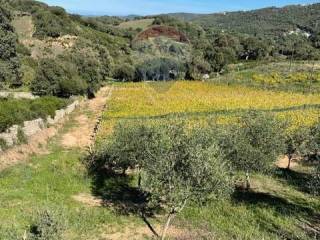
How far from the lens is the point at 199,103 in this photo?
74.6m

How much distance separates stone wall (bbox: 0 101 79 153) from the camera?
1742 inches

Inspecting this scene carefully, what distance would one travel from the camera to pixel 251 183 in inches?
1582

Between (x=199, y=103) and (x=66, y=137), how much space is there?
2643 centimetres

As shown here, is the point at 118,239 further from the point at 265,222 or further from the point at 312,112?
the point at 312,112

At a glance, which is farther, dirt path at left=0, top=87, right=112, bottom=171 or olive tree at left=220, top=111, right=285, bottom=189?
dirt path at left=0, top=87, right=112, bottom=171

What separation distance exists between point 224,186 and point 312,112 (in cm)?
4657

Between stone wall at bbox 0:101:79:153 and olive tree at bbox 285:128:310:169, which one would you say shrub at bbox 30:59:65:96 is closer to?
stone wall at bbox 0:101:79:153

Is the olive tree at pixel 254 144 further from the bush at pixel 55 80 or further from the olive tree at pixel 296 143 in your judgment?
the bush at pixel 55 80

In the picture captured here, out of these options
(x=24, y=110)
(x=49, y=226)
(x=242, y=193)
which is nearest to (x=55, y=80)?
(x=24, y=110)

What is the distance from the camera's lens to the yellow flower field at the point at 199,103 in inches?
2591

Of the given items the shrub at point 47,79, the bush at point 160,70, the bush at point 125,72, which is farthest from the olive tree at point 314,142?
the bush at point 125,72

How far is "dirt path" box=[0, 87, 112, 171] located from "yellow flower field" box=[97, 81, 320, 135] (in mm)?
2317

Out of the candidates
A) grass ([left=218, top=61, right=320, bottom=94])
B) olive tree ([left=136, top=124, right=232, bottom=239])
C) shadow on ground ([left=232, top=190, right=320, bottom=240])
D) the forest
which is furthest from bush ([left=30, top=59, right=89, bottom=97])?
olive tree ([left=136, top=124, right=232, bottom=239])

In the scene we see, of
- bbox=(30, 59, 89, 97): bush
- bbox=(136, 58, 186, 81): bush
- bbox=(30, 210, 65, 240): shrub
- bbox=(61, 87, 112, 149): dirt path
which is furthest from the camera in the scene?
bbox=(136, 58, 186, 81): bush
